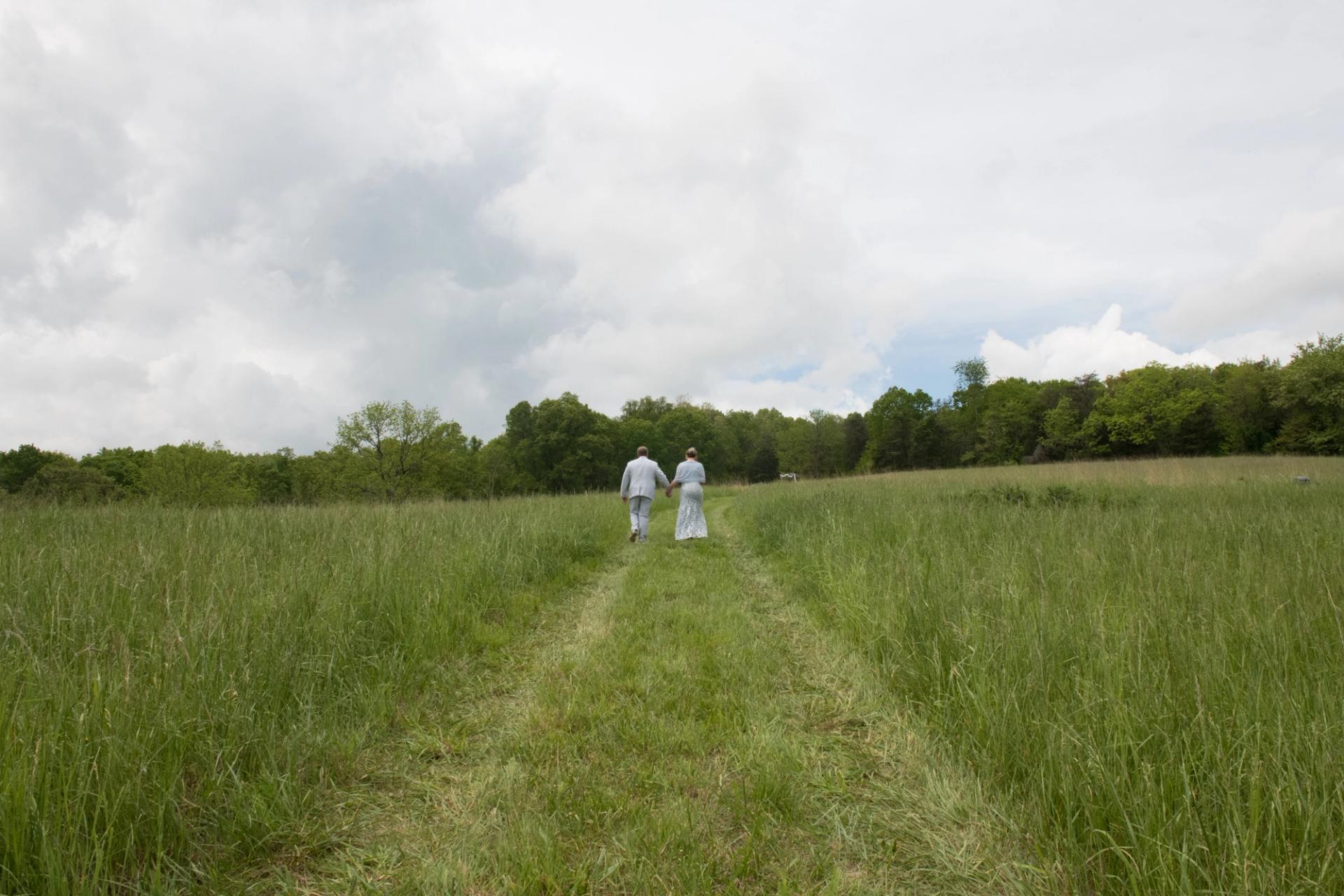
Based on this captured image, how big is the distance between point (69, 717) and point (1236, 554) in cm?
853

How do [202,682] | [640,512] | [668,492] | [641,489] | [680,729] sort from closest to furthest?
[202,682] → [680,729] → [668,492] → [641,489] → [640,512]

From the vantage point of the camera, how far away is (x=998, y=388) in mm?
78938

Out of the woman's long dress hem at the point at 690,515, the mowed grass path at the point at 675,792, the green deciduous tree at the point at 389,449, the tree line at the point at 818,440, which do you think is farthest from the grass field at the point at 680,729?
the green deciduous tree at the point at 389,449

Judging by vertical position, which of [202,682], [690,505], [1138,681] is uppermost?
[690,505]

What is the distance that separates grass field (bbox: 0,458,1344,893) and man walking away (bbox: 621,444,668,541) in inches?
246

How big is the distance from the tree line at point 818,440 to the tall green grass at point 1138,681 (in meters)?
26.7

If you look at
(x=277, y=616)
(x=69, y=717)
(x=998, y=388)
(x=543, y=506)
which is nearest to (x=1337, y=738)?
(x=69, y=717)

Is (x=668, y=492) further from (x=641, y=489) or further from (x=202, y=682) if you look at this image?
(x=202, y=682)

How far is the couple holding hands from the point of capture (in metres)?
11.2

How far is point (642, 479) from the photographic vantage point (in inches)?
460

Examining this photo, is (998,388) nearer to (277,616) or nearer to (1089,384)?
(1089,384)

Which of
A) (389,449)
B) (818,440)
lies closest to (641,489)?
(389,449)

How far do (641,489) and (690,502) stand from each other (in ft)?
3.83

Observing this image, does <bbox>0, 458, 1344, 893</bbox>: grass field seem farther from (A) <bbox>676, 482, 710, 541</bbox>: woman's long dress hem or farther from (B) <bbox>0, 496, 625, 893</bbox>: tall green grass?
(A) <bbox>676, 482, 710, 541</bbox>: woman's long dress hem
